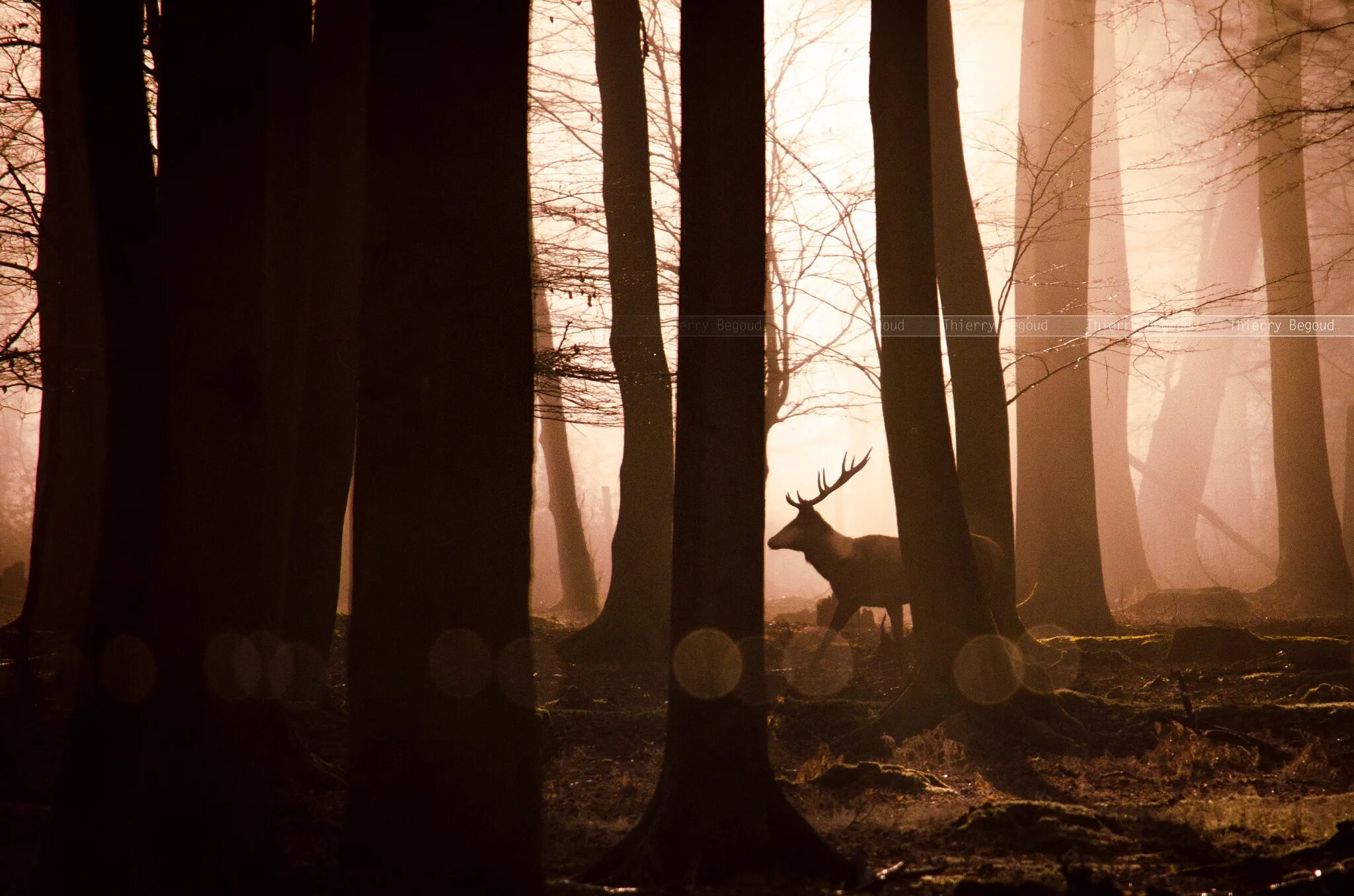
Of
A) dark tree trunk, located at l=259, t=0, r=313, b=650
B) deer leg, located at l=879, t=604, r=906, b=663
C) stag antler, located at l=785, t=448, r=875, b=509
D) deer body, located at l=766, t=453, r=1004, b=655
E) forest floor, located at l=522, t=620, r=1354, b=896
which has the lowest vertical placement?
forest floor, located at l=522, t=620, r=1354, b=896

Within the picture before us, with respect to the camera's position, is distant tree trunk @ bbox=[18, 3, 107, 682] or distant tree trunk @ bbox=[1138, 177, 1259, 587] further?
distant tree trunk @ bbox=[1138, 177, 1259, 587]

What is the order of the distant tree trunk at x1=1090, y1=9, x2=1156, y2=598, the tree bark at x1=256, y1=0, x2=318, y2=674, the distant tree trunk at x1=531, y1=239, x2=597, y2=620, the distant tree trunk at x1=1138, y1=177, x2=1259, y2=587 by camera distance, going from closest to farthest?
1. the tree bark at x1=256, y1=0, x2=318, y2=674
2. the distant tree trunk at x1=531, y1=239, x2=597, y2=620
3. the distant tree trunk at x1=1090, y1=9, x2=1156, y2=598
4. the distant tree trunk at x1=1138, y1=177, x2=1259, y2=587

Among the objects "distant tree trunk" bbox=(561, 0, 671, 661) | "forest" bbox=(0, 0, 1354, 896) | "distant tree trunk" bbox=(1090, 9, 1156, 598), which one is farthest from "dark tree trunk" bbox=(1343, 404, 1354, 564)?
"distant tree trunk" bbox=(561, 0, 671, 661)

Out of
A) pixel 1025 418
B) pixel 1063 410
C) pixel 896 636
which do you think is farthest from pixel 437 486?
pixel 1025 418

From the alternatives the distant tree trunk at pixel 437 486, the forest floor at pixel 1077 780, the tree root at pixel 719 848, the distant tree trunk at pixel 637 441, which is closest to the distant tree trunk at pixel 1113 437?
the distant tree trunk at pixel 637 441

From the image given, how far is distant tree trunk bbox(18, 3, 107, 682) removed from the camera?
912 cm

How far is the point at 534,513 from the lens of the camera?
727 cm

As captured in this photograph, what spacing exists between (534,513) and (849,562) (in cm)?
533

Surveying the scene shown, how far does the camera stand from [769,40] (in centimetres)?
1922

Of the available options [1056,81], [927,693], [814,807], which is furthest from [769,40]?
[814,807]

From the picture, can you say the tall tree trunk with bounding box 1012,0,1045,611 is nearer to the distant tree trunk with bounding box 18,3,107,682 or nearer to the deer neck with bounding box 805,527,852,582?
the deer neck with bounding box 805,527,852,582

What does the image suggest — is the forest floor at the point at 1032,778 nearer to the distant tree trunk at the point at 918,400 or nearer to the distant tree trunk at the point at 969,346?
the distant tree trunk at the point at 918,400

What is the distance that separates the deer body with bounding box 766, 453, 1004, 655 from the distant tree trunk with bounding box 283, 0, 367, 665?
537 centimetres

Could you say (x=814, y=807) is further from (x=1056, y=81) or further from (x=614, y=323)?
(x=1056, y=81)
